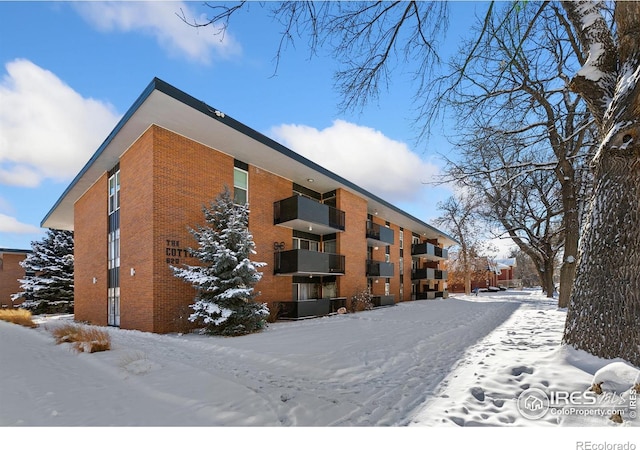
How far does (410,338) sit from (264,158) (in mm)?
9792

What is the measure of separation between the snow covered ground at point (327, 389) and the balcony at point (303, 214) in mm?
8476

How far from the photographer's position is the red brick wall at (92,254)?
15.6 m

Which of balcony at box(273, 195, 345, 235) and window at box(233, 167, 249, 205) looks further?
balcony at box(273, 195, 345, 235)

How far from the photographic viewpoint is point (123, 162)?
544 inches

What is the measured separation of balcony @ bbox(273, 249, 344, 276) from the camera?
15078 mm

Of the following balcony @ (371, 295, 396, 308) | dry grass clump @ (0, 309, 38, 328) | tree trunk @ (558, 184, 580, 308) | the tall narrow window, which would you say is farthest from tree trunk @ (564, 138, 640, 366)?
dry grass clump @ (0, 309, 38, 328)

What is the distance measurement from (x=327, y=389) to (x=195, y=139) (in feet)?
35.9

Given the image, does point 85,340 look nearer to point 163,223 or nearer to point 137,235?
point 163,223

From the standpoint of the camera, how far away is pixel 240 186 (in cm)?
1472

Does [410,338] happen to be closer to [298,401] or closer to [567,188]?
[298,401]

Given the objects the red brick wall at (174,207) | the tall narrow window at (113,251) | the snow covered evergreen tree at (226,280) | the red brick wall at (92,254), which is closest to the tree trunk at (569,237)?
the snow covered evergreen tree at (226,280)

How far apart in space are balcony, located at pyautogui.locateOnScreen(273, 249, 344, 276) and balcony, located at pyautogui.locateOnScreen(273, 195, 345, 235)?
5.38 ft

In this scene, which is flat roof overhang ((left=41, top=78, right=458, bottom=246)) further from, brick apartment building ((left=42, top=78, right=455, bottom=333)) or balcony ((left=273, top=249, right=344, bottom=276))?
balcony ((left=273, top=249, right=344, bottom=276))
